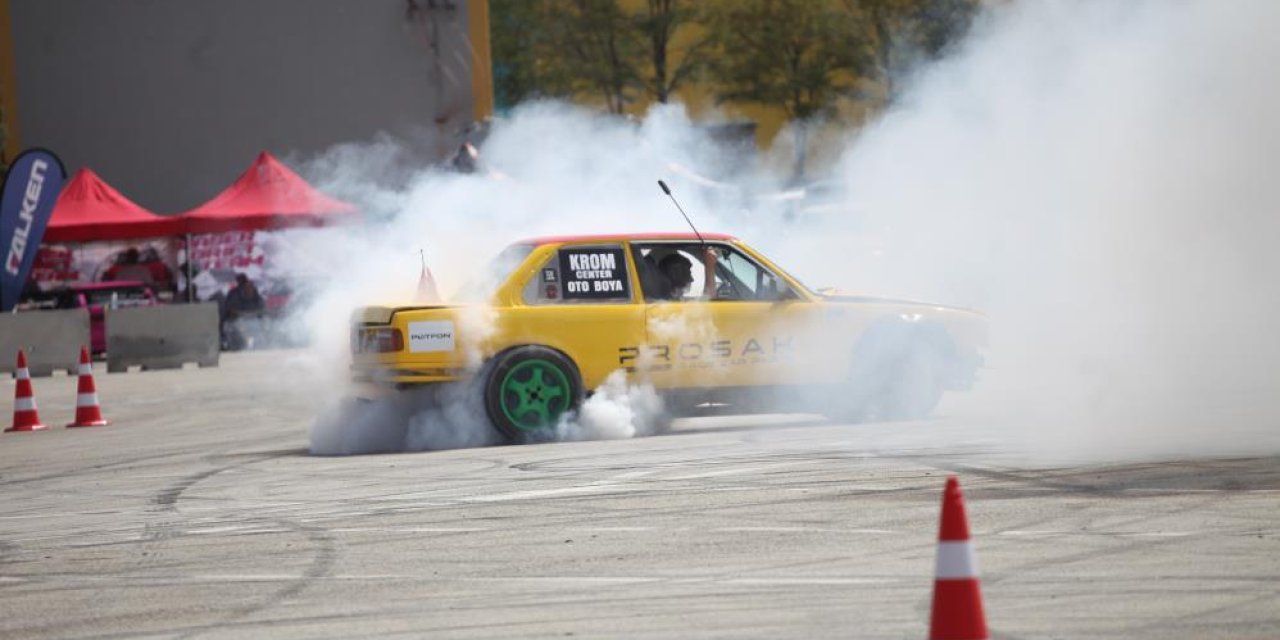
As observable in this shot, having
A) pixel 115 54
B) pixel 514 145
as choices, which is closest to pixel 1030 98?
pixel 514 145

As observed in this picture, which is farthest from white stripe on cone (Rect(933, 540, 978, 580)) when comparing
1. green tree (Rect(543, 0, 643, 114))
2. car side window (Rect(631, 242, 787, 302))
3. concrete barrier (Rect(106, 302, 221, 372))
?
green tree (Rect(543, 0, 643, 114))

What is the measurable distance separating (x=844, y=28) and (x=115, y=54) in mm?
16018

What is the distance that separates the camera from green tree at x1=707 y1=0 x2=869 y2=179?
42.9 metres

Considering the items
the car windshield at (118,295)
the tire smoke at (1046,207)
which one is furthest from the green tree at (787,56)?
the tire smoke at (1046,207)

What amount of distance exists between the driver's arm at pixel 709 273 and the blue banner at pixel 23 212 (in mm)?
18753

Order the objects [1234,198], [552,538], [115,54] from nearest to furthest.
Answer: [552,538], [1234,198], [115,54]

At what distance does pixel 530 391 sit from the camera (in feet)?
42.3

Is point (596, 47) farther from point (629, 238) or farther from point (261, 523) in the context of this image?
point (261, 523)

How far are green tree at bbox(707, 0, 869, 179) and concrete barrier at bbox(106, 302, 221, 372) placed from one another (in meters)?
17.9

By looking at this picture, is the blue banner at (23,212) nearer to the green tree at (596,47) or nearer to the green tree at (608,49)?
the green tree at (608,49)

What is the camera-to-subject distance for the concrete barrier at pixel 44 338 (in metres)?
27.2

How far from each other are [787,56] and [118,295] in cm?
2005

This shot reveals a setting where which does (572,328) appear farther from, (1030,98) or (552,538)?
(1030,98)

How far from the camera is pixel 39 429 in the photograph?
56.0 ft
